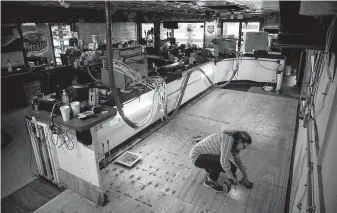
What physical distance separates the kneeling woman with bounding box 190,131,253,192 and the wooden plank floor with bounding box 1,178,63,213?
95.3 inches

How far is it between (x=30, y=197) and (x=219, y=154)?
308cm

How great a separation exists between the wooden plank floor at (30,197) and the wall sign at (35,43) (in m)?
6.47

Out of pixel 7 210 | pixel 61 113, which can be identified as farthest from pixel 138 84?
pixel 7 210

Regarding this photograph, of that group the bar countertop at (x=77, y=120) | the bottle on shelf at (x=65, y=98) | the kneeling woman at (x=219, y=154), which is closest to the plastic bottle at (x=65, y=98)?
the bottle on shelf at (x=65, y=98)

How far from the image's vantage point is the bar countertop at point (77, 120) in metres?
3.11

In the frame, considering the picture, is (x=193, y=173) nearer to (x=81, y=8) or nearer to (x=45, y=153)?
(x=45, y=153)

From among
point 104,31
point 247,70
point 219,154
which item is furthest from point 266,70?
point 104,31

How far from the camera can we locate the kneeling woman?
3338 mm

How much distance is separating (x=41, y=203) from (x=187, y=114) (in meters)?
4.40

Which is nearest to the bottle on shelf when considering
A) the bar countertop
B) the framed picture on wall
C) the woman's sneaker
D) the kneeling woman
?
the bar countertop

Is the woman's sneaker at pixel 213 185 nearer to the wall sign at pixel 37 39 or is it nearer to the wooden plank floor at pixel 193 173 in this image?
the wooden plank floor at pixel 193 173

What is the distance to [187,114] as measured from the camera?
707 cm

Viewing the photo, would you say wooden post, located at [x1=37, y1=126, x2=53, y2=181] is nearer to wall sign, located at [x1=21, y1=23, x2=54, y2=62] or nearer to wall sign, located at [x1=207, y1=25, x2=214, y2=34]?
wall sign, located at [x1=21, y1=23, x2=54, y2=62]

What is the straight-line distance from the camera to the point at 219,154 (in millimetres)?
3801
